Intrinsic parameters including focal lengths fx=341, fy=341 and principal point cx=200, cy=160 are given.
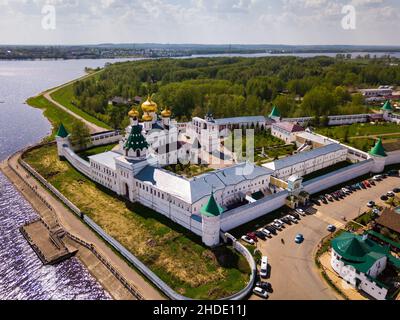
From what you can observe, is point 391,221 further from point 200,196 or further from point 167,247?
point 167,247

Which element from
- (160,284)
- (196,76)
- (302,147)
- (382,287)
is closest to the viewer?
(382,287)

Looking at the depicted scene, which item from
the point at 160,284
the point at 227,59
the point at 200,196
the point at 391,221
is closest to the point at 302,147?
the point at 391,221

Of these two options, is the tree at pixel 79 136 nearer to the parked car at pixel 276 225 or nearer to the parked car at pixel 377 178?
the parked car at pixel 276 225

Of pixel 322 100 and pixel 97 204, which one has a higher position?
pixel 322 100

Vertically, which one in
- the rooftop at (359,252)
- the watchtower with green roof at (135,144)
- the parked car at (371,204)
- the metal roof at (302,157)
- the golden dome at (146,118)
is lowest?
the parked car at (371,204)

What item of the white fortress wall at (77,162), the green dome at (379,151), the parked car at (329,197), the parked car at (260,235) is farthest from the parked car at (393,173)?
the white fortress wall at (77,162)

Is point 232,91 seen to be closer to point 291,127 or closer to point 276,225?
point 291,127

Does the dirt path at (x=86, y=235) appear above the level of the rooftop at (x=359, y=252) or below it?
below
